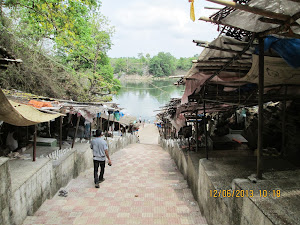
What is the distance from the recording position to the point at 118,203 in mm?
4938

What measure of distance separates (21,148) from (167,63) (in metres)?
75.8

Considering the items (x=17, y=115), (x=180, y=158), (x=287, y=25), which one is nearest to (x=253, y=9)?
(x=287, y=25)

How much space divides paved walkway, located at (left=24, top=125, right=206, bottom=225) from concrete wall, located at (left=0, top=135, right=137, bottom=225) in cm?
22

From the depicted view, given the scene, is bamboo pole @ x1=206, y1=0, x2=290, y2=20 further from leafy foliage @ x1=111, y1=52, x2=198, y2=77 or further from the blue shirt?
leafy foliage @ x1=111, y1=52, x2=198, y2=77

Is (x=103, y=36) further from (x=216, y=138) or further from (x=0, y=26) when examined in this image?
(x=216, y=138)

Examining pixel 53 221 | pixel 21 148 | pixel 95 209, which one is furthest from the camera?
pixel 21 148

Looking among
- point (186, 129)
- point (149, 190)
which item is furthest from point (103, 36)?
point (149, 190)

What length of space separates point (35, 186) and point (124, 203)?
1.99 metres

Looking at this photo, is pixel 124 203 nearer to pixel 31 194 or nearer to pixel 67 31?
pixel 31 194

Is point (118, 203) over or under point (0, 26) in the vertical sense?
under

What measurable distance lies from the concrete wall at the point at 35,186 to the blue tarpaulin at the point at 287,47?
417 centimetres

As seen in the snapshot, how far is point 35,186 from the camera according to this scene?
4305 millimetres

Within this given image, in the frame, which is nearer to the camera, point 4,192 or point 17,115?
point 4,192

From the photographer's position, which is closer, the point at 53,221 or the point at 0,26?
the point at 53,221
